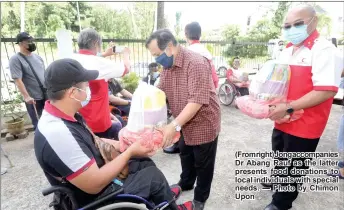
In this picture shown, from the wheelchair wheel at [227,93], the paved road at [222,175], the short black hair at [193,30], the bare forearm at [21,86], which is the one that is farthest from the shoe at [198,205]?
the wheelchair wheel at [227,93]

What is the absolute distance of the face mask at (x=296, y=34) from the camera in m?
1.84

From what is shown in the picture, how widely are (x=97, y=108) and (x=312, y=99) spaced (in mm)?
1911

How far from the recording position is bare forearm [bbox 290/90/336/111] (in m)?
1.71

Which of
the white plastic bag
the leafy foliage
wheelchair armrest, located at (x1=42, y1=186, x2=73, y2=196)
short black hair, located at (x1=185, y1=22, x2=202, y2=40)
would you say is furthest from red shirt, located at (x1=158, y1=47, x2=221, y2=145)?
the leafy foliage

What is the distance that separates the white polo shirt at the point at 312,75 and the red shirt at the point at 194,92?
0.65 m

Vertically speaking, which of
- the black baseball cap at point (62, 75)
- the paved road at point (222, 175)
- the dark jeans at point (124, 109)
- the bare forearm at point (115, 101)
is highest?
the black baseball cap at point (62, 75)

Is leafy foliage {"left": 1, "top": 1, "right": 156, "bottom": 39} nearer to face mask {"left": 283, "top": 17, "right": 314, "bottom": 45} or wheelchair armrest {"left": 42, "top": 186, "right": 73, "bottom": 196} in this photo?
face mask {"left": 283, "top": 17, "right": 314, "bottom": 45}

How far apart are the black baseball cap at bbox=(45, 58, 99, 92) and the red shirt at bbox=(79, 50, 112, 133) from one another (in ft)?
2.70

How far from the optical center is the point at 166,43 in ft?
5.78

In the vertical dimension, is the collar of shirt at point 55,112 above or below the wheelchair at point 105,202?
above

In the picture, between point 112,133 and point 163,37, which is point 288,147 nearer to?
point 163,37

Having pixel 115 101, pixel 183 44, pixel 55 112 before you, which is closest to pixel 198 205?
pixel 55 112

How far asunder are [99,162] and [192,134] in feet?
2.71

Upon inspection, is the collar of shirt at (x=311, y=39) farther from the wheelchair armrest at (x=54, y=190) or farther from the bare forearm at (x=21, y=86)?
the bare forearm at (x=21, y=86)
